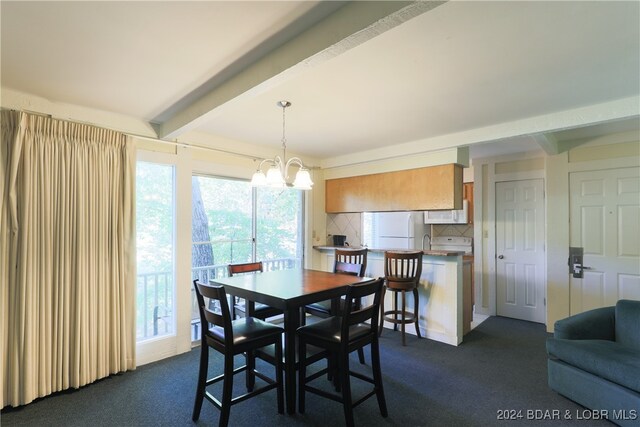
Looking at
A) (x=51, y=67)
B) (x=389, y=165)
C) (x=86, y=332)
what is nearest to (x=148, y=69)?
(x=51, y=67)

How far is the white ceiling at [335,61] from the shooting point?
4.92ft

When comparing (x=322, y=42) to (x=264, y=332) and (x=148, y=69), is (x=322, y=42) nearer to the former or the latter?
(x=148, y=69)

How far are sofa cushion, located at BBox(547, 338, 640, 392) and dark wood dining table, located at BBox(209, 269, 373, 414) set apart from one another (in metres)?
1.67

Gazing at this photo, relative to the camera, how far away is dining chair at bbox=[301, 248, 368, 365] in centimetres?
309

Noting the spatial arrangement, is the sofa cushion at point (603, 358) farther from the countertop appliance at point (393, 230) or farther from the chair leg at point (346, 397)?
the countertop appliance at point (393, 230)

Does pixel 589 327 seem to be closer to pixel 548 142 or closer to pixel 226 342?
pixel 548 142

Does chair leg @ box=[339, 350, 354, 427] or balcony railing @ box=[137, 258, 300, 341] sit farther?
balcony railing @ box=[137, 258, 300, 341]

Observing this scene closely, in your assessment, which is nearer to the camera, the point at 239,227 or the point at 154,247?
the point at 154,247

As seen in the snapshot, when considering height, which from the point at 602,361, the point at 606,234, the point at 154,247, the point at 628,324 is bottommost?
the point at 602,361

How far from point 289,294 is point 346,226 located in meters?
3.05

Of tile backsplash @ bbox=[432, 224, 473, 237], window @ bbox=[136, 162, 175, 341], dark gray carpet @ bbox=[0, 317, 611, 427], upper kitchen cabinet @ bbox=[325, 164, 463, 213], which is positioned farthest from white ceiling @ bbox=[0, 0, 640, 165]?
tile backsplash @ bbox=[432, 224, 473, 237]

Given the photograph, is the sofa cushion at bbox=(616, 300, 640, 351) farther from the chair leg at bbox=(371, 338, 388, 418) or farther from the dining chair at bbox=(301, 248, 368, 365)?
the dining chair at bbox=(301, 248, 368, 365)

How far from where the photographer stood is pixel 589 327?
261 centimetres

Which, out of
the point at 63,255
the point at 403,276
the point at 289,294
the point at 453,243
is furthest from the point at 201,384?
the point at 453,243
